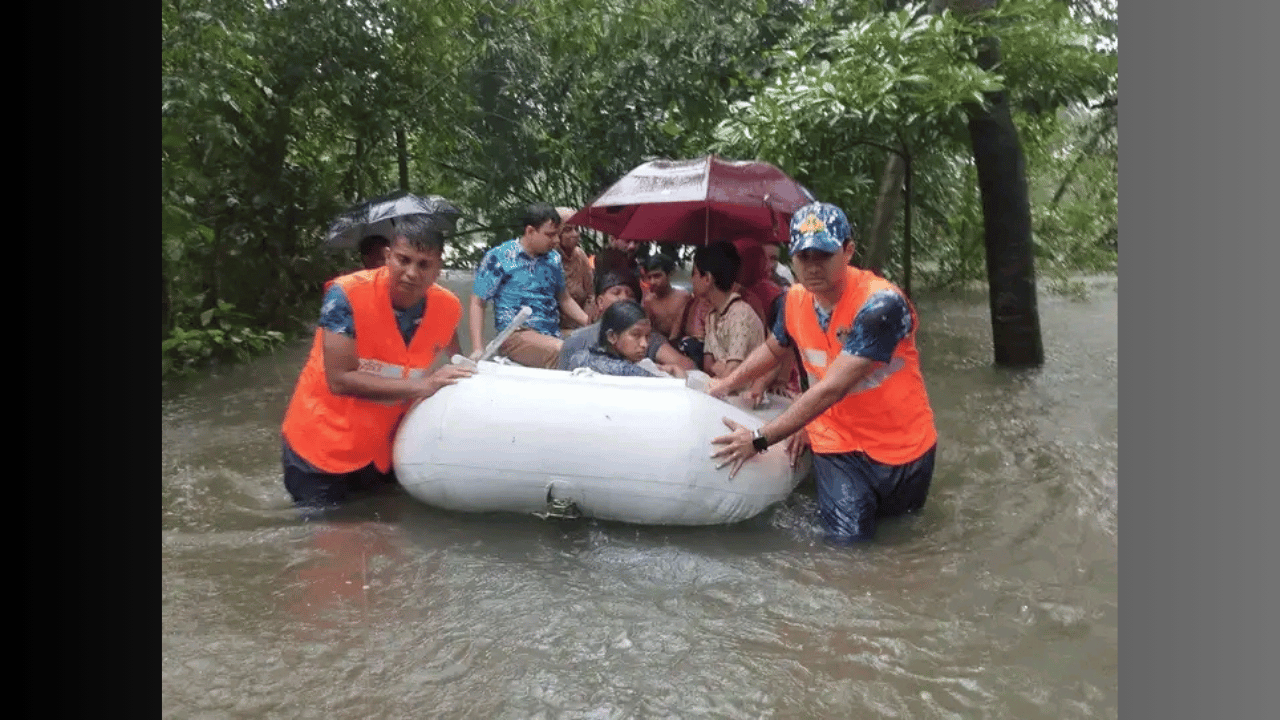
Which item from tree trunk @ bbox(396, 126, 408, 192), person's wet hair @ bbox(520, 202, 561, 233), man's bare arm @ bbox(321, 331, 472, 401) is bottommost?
man's bare arm @ bbox(321, 331, 472, 401)

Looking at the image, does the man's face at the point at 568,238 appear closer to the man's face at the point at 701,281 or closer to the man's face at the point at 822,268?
the man's face at the point at 701,281

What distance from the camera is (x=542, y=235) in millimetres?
6082

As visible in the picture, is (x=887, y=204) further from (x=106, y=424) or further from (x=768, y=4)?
(x=106, y=424)

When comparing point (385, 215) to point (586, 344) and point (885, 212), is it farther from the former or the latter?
point (885, 212)

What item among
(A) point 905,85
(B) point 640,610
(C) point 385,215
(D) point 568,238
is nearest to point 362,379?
(C) point 385,215

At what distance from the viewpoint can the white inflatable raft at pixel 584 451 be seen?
4102 mm

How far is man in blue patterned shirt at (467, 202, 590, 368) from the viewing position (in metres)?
6.06

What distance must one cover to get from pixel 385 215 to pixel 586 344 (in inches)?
40.4

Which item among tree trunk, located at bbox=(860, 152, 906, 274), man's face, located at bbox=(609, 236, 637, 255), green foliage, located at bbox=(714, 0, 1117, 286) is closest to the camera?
man's face, located at bbox=(609, 236, 637, 255)

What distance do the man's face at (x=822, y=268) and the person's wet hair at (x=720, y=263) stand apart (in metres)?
0.81

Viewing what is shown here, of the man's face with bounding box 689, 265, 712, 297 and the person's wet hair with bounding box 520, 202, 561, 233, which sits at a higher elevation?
the person's wet hair with bounding box 520, 202, 561, 233

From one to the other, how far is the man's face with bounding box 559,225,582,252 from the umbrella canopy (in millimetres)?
1902

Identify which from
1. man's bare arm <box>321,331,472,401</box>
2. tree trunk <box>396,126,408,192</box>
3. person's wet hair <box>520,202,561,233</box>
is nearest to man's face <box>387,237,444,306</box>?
man's bare arm <box>321,331,472,401</box>

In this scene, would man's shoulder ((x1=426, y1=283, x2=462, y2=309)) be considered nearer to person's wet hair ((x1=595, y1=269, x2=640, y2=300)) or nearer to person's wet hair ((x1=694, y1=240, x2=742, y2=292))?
person's wet hair ((x1=694, y1=240, x2=742, y2=292))
